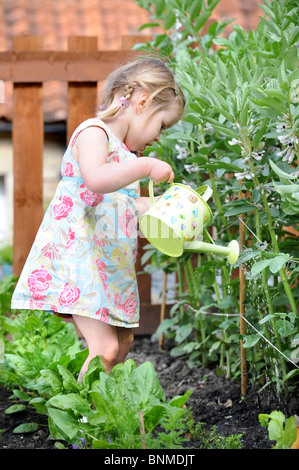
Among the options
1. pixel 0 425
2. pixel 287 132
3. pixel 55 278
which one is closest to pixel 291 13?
pixel 287 132

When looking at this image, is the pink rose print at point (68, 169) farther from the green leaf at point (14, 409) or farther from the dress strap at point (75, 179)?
the green leaf at point (14, 409)

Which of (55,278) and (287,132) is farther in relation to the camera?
(55,278)

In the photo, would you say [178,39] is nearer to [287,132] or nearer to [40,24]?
[287,132]

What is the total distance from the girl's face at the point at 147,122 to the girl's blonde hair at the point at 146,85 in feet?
0.07

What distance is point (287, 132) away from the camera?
1855 mm

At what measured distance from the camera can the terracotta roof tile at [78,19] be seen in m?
6.16

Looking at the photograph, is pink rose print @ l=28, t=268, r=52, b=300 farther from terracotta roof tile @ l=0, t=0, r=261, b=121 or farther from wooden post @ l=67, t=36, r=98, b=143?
terracotta roof tile @ l=0, t=0, r=261, b=121

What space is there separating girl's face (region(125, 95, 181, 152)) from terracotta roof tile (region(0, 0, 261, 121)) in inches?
144

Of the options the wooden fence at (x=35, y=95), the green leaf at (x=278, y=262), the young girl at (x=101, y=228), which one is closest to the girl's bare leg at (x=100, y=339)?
the young girl at (x=101, y=228)

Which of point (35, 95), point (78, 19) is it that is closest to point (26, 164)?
point (35, 95)

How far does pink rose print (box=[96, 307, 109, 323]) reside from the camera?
6.95ft

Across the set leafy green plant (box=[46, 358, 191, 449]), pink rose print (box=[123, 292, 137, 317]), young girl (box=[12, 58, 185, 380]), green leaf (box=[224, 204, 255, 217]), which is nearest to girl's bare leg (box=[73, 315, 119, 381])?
young girl (box=[12, 58, 185, 380])

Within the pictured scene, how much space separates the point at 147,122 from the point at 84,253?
476mm
